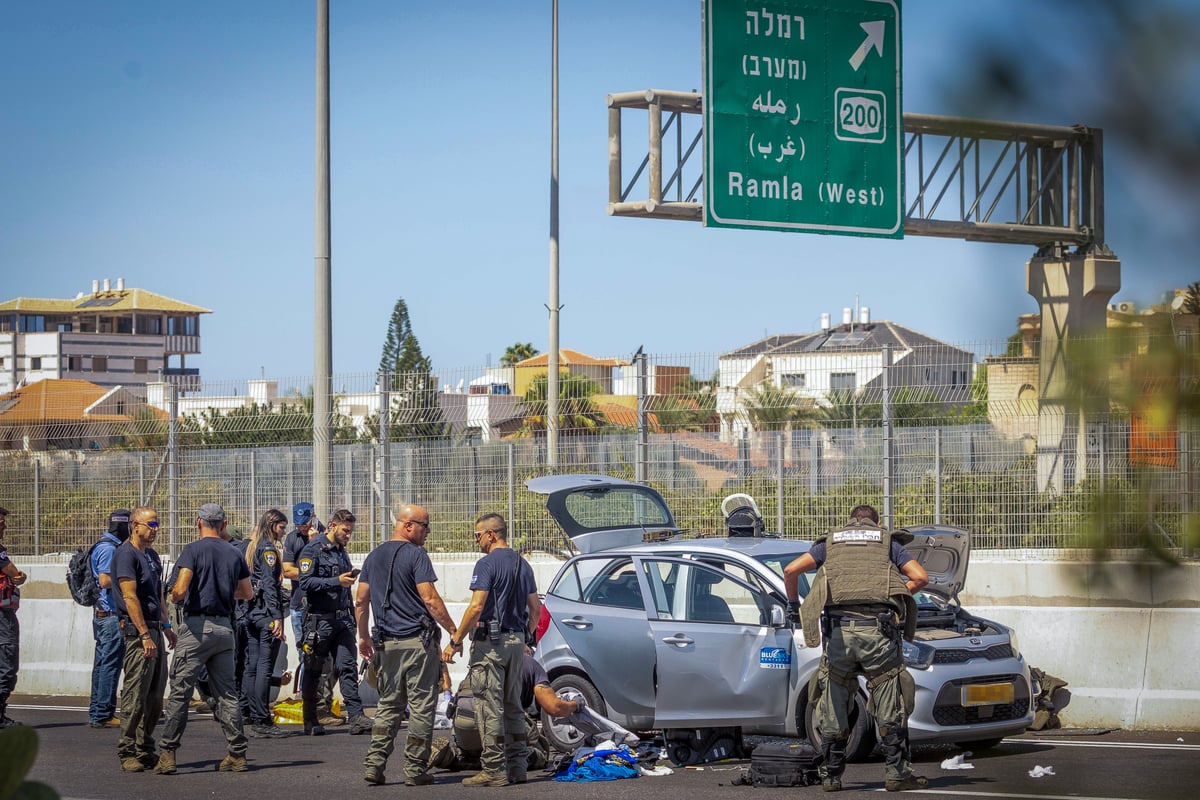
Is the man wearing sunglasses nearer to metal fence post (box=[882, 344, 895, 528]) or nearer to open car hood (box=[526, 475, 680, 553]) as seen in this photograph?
open car hood (box=[526, 475, 680, 553])

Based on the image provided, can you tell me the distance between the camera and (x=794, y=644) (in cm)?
1071

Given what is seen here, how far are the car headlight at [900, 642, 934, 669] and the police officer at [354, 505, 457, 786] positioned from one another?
3357mm

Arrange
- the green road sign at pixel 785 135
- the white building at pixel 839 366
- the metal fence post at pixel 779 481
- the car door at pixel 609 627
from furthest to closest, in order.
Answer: the green road sign at pixel 785 135 < the metal fence post at pixel 779 481 < the car door at pixel 609 627 < the white building at pixel 839 366

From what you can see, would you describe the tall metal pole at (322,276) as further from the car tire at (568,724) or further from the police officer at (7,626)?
the car tire at (568,724)

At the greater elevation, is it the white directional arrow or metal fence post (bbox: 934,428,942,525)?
the white directional arrow

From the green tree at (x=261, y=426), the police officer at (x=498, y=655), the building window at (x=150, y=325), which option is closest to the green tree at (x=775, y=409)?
the police officer at (x=498, y=655)

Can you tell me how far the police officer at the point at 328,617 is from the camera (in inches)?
509

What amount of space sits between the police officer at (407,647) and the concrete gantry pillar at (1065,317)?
9048mm

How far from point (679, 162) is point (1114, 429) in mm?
15792

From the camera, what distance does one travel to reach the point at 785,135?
1568 cm

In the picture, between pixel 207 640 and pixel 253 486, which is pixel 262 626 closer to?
pixel 207 640

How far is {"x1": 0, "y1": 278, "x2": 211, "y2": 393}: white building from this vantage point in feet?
442

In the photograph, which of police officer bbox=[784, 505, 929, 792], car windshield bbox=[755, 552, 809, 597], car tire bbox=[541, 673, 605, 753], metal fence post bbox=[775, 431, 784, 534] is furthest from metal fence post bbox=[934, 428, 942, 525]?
car tire bbox=[541, 673, 605, 753]

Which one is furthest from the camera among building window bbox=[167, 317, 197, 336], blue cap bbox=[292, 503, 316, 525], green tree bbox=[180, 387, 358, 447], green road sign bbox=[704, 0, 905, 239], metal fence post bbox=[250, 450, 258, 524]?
building window bbox=[167, 317, 197, 336]
